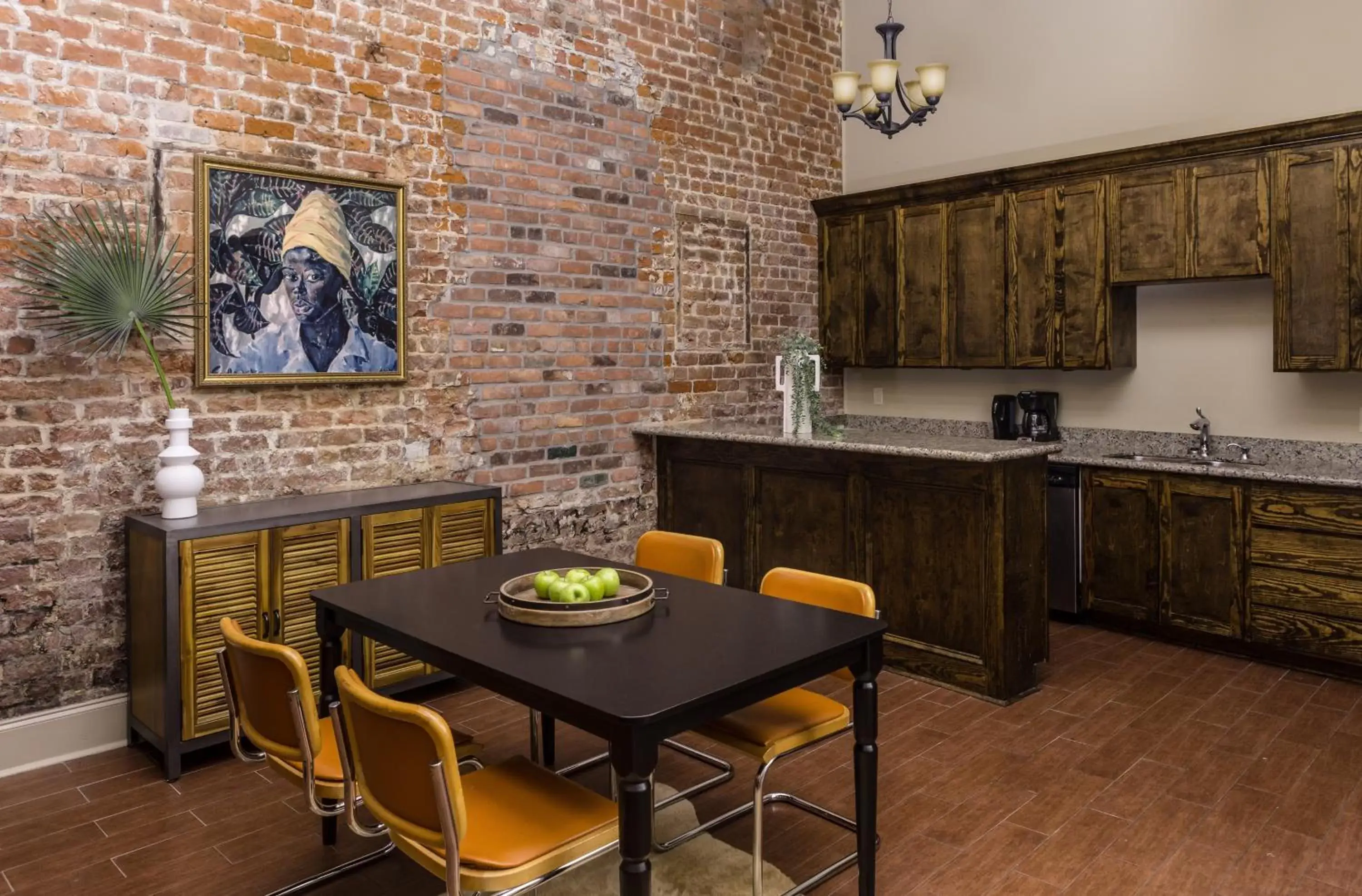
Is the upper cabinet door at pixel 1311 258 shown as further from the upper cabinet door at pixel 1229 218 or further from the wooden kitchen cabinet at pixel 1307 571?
the wooden kitchen cabinet at pixel 1307 571

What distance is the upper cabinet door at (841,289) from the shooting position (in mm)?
6777

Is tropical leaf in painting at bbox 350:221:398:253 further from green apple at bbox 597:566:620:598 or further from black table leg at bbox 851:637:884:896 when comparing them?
black table leg at bbox 851:637:884:896

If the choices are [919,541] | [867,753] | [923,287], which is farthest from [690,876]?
[923,287]

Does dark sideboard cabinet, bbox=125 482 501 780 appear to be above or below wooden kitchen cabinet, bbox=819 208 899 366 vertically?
below

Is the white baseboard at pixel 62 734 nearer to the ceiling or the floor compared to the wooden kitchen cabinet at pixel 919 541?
nearer to the floor

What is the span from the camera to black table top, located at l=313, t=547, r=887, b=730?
6.78ft

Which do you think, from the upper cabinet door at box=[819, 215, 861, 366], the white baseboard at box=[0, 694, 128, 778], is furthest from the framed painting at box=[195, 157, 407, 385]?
the upper cabinet door at box=[819, 215, 861, 366]

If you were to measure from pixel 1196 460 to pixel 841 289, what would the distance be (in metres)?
2.59

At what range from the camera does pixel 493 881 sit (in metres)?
2.02

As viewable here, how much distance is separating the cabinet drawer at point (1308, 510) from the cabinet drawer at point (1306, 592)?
0.73 ft

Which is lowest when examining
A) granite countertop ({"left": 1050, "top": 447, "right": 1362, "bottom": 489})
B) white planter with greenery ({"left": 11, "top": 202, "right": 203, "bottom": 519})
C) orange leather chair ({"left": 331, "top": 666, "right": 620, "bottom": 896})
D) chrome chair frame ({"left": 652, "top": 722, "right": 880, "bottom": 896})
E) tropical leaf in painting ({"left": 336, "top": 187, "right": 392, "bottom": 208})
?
chrome chair frame ({"left": 652, "top": 722, "right": 880, "bottom": 896})

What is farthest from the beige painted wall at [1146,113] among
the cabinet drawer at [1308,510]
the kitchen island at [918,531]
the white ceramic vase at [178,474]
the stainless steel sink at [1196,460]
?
the white ceramic vase at [178,474]

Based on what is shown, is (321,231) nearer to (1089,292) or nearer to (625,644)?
(625,644)

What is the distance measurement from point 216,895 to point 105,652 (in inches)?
60.0
